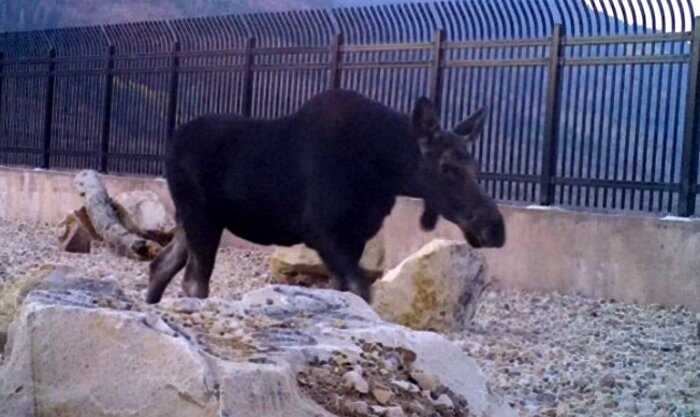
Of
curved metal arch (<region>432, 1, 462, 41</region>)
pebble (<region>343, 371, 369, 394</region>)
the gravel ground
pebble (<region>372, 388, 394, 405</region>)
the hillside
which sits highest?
the hillside

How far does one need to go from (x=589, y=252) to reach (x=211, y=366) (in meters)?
8.39

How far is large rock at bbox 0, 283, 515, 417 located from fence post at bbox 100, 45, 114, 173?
48.1 feet

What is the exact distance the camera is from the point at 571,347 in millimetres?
8289

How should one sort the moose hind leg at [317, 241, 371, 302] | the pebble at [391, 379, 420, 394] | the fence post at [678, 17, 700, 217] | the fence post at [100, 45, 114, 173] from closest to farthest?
the pebble at [391, 379, 420, 394] → the moose hind leg at [317, 241, 371, 302] → the fence post at [678, 17, 700, 217] → the fence post at [100, 45, 114, 173]

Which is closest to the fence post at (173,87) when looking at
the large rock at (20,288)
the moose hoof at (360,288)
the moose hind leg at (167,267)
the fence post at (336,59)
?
the fence post at (336,59)

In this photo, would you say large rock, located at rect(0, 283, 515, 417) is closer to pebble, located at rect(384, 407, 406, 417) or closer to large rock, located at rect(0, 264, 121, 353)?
pebble, located at rect(384, 407, 406, 417)

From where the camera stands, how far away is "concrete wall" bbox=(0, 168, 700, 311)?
10695 millimetres

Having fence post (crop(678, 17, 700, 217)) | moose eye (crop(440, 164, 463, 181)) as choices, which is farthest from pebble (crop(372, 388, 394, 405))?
fence post (crop(678, 17, 700, 217))

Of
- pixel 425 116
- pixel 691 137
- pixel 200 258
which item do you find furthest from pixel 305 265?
pixel 691 137

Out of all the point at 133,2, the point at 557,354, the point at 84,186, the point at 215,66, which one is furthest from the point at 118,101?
the point at 133,2

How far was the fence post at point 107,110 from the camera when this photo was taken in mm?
18703

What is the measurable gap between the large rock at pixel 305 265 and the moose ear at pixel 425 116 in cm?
289

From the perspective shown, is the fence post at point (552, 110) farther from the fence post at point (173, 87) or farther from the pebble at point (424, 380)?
the pebble at point (424, 380)

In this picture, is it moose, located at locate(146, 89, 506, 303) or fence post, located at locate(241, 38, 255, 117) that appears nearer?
moose, located at locate(146, 89, 506, 303)
